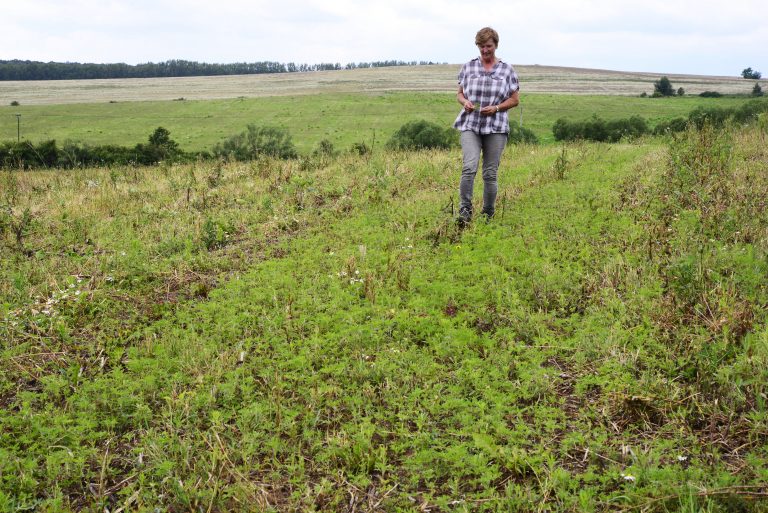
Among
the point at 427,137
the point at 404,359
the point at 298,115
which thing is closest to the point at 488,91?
the point at 404,359

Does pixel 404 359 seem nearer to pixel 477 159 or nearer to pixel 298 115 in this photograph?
pixel 477 159

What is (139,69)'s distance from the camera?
17362 cm

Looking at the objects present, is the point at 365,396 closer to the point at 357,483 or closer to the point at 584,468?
the point at 357,483

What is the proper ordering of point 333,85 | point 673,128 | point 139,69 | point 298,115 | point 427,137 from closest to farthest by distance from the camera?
point 673,128
point 427,137
point 298,115
point 333,85
point 139,69

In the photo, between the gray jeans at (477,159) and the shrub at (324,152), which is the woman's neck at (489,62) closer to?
the gray jeans at (477,159)

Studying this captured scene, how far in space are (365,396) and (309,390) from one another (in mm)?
474

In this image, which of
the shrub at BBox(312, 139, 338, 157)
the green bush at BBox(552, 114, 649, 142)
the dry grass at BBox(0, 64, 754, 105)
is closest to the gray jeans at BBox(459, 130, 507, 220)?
the shrub at BBox(312, 139, 338, 157)

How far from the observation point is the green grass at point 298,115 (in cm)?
6944

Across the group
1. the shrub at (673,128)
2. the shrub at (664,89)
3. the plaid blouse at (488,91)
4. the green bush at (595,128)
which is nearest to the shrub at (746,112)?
the shrub at (673,128)

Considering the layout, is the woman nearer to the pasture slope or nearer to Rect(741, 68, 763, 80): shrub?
the pasture slope

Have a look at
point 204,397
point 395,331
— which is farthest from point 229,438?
point 395,331

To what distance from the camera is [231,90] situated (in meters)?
125

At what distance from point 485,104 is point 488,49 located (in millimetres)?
763

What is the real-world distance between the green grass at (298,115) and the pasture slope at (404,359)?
5188 cm
